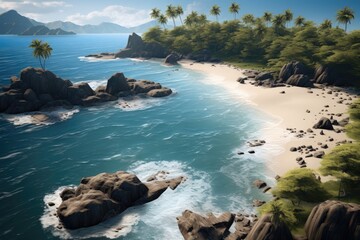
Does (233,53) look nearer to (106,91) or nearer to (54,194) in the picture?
(106,91)

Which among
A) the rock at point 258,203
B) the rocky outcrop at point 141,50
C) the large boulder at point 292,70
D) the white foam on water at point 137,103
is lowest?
the rock at point 258,203

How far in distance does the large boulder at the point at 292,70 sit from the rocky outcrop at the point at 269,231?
71.7 metres

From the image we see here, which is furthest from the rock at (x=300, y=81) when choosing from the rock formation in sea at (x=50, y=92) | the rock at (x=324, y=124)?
the rock formation in sea at (x=50, y=92)

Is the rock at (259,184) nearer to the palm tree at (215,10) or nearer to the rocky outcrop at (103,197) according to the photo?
the rocky outcrop at (103,197)

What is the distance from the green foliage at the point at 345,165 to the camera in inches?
1107

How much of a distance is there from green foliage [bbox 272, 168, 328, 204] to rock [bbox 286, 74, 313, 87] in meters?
60.8

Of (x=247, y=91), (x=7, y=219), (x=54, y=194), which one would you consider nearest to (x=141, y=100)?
(x=247, y=91)

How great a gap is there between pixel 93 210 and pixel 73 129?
34.3 metres

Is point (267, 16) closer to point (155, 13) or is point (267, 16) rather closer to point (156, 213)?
point (155, 13)

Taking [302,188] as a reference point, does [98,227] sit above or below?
below

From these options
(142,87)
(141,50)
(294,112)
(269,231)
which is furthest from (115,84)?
(141,50)

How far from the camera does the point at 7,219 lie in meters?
33.4

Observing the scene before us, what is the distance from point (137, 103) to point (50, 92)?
23646 millimetres

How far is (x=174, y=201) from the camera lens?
36156 mm
